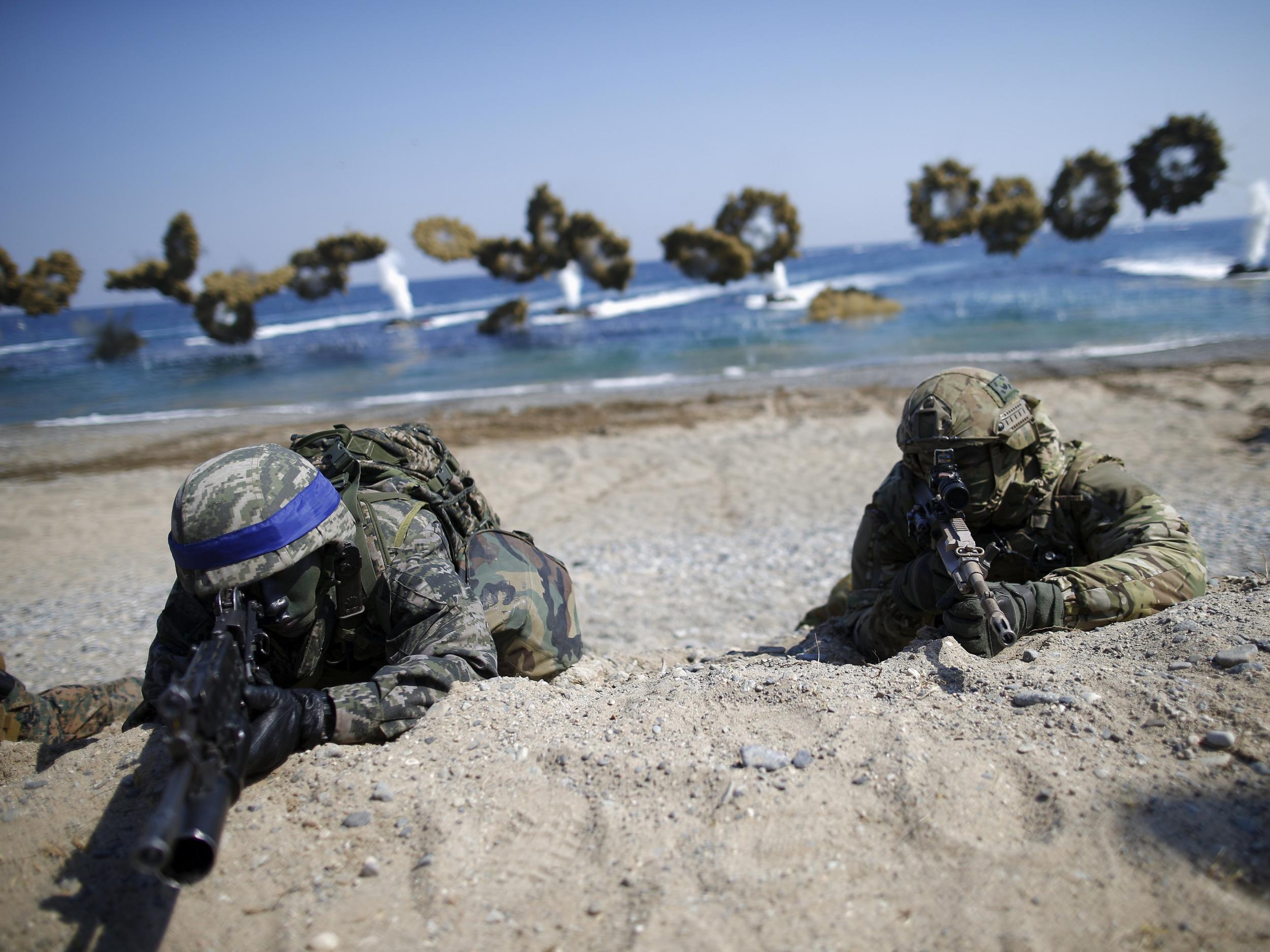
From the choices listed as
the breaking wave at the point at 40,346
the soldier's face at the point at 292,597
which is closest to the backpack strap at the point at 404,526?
the soldier's face at the point at 292,597

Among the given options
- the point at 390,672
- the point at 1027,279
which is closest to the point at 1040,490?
the point at 390,672

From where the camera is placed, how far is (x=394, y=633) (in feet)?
9.34

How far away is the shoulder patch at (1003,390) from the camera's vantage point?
10.9 feet

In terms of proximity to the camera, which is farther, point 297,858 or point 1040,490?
point 1040,490

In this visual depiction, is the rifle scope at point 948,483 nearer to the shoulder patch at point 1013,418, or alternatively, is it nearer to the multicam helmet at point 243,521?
the shoulder patch at point 1013,418

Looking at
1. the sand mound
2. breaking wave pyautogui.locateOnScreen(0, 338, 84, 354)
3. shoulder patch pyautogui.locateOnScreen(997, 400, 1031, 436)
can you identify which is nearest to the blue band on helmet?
the sand mound

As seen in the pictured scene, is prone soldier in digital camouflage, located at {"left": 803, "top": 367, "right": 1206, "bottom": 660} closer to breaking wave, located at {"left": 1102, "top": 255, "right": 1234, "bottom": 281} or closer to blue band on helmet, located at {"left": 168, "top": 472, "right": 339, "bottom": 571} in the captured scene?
blue band on helmet, located at {"left": 168, "top": 472, "right": 339, "bottom": 571}

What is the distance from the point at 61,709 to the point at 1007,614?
4.37 meters

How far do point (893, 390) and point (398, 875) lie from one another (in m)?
13.9

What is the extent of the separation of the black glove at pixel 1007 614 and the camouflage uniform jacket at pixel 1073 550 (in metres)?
0.09

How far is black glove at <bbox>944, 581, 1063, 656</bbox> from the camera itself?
2.82m

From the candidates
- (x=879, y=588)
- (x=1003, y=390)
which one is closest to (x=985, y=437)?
(x=1003, y=390)

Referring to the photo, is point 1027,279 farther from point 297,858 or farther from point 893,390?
point 297,858

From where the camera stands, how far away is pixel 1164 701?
221 centimetres
